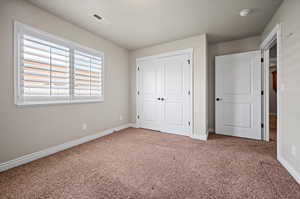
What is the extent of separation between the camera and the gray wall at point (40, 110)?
5.85 ft

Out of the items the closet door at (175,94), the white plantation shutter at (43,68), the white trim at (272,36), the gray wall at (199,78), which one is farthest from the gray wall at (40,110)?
the white trim at (272,36)

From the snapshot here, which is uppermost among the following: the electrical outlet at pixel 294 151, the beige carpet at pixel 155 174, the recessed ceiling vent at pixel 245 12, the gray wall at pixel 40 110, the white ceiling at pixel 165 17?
the white ceiling at pixel 165 17

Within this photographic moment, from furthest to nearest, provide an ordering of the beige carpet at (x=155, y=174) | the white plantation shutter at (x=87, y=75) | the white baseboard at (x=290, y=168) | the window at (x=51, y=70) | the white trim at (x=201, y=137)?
the white trim at (x=201, y=137) → the white plantation shutter at (x=87, y=75) → the window at (x=51, y=70) → the white baseboard at (x=290, y=168) → the beige carpet at (x=155, y=174)

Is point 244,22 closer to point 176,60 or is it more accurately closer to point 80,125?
point 176,60

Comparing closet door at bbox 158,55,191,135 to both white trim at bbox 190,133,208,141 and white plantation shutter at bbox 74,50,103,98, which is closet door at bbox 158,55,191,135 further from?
white plantation shutter at bbox 74,50,103,98

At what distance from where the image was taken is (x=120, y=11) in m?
2.23

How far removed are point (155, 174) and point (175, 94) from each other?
2.20 m

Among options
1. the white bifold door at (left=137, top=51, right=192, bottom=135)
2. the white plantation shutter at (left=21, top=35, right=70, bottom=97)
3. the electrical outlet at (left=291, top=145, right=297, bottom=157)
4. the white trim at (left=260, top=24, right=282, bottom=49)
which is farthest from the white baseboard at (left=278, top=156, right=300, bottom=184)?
the white plantation shutter at (left=21, top=35, right=70, bottom=97)

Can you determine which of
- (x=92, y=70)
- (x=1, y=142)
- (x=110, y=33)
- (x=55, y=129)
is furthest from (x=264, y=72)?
(x=1, y=142)

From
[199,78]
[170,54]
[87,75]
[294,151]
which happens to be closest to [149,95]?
[170,54]

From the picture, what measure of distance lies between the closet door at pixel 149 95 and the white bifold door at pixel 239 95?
156 centimetres

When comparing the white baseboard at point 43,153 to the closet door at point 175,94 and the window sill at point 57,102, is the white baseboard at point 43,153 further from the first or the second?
the closet door at point 175,94

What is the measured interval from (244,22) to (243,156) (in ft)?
8.13

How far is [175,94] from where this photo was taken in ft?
11.4
